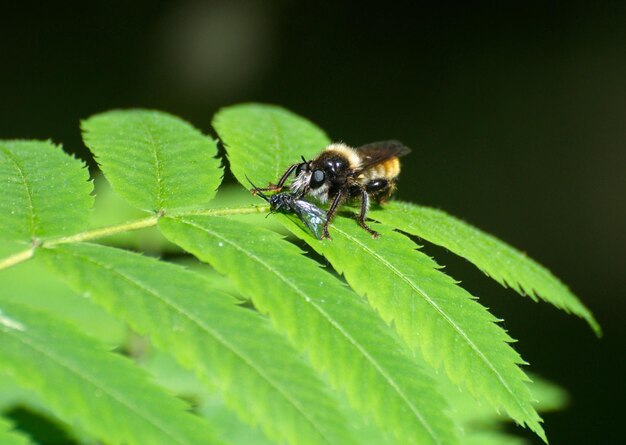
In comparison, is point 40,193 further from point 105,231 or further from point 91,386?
point 91,386

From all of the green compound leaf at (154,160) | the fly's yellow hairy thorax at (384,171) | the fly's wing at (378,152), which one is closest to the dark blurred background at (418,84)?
the fly's wing at (378,152)

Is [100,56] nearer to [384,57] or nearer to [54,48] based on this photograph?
[54,48]

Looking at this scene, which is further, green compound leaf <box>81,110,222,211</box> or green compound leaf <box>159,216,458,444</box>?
green compound leaf <box>81,110,222,211</box>

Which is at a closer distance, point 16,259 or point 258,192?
point 16,259

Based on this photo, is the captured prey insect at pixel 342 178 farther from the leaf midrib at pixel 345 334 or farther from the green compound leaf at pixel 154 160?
the leaf midrib at pixel 345 334

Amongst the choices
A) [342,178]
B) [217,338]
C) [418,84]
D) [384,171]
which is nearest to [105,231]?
[217,338]

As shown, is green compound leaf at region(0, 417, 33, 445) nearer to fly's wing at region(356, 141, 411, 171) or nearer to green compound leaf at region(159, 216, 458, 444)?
green compound leaf at region(159, 216, 458, 444)

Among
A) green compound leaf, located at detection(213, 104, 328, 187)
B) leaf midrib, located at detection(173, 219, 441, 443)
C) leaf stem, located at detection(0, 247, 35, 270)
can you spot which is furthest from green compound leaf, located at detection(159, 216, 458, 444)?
green compound leaf, located at detection(213, 104, 328, 187)
